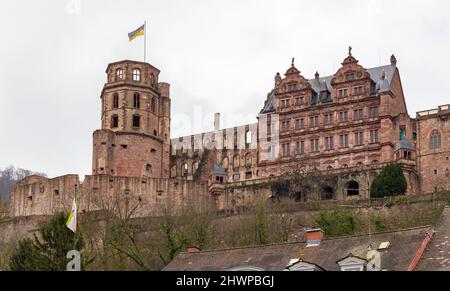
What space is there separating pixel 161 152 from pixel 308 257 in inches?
2533

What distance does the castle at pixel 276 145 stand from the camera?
290 feet

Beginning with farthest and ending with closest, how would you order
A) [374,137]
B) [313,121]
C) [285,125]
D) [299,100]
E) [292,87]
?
[292,87]
[285,125]
[299,100]
[313,121]
[374,137]

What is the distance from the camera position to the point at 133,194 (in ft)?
307

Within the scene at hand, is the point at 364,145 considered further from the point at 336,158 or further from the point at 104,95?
the point at 104,95

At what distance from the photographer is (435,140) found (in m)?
87.8

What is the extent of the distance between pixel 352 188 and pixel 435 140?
27.6ft

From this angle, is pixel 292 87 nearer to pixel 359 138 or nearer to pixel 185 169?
pixel 359 138

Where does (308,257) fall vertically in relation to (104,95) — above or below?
below

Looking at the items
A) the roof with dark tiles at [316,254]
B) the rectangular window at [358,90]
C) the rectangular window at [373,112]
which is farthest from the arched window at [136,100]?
the roof with dark tiles at [316,254]

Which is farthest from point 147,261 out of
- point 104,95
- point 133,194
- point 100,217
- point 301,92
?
point 104,95

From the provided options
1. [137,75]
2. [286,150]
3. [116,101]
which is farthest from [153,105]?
[286,150]

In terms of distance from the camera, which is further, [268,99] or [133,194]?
[268,99]

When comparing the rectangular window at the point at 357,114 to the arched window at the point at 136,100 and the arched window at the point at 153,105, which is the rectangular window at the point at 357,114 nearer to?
the arched window at the point at 153,105

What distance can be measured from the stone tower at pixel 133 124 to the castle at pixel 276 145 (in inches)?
4.1
